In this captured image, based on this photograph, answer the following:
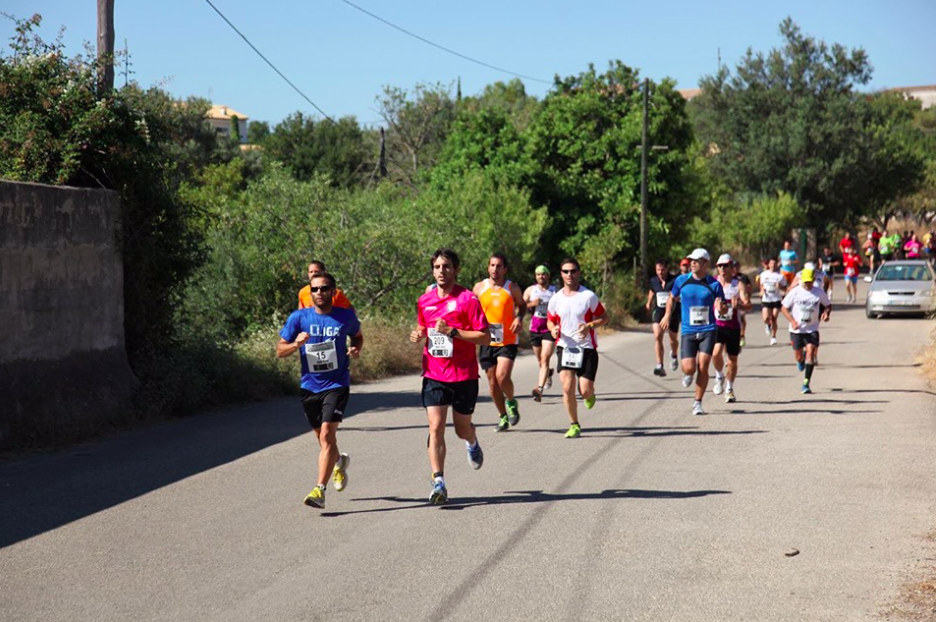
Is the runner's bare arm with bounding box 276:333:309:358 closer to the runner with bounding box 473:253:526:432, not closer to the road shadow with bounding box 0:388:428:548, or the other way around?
the road shadow with bounding box 0:388:428:548

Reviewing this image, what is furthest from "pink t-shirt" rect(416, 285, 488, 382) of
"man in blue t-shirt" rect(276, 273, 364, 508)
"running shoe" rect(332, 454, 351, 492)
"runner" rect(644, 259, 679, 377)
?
"runner" rect(644, 259, 679, 377)

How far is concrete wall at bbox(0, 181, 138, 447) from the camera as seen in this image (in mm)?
11016

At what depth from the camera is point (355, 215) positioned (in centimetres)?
2314

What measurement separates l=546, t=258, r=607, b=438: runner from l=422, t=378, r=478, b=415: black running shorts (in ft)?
10.6

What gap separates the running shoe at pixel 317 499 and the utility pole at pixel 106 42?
7372mm

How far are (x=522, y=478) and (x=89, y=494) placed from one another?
3.49 metres

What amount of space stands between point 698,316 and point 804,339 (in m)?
3.17

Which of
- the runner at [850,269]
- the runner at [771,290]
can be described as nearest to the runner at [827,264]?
the runner at [850,269]

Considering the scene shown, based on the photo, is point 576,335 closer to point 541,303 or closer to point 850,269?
point 541,303

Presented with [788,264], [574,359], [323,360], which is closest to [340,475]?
[323,360]

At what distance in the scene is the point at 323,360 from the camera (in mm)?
8312

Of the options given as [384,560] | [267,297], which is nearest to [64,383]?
[384,560]

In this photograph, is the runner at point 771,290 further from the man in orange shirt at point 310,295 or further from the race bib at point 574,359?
the man in orange shirt at point 310,295

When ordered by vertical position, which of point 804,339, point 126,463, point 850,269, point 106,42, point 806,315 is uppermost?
point 106,42
